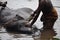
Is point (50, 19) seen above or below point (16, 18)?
below

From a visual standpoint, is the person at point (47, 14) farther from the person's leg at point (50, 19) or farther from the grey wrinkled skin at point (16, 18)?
the grey wrinkled skin at point (16, 18)

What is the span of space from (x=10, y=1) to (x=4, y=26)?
363 centimetres

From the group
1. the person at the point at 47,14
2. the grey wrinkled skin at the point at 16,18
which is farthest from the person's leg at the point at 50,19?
the grey wrinkled skin at the point at 16,18

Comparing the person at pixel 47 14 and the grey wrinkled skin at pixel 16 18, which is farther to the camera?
the grey wrinkled skin at pixel 16 18

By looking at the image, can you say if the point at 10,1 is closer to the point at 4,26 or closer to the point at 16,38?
the point at 4,26

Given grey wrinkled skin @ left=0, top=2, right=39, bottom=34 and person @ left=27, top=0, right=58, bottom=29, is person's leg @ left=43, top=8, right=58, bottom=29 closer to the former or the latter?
person @ left=27, top=0, right=58, bottom=29

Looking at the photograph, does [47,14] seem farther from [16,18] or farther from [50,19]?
[16,18]

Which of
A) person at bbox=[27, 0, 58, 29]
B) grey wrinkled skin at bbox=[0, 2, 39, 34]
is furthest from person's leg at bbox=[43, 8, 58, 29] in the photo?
grey wrinkled skin at bbox=[0, 2, 39, 34]

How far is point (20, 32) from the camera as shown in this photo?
891 centimetres

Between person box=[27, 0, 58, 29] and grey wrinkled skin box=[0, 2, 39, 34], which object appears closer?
person box=[27, 0, 58, 29]

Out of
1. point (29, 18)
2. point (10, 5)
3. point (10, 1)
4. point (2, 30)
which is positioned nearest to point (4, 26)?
point (2, 30)

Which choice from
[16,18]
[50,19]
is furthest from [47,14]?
[16,18]

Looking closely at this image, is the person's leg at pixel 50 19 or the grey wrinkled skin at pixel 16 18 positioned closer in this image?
the person's leg at pixel 50 19

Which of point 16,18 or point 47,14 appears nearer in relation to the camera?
point 47,14
